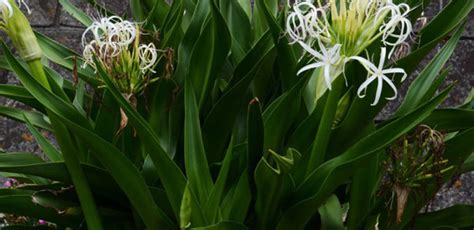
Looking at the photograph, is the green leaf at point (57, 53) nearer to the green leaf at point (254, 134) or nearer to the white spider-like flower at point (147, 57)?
the white spider-like flower at point (147, 57)

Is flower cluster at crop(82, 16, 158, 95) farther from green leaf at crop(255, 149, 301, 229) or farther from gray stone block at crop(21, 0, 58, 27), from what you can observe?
gray stone block at crop(21, 0, 58, 27)

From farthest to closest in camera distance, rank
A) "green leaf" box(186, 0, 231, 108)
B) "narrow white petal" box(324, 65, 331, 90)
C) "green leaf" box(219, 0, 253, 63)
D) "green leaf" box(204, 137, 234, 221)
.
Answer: "green leaf" box(219, 0, 253, 63), "green leaf" box(186, 0, 231, 108), "green leaf" box(204, 137, 234, 221), "narrow white petal" box(324, 65, 331, 90)

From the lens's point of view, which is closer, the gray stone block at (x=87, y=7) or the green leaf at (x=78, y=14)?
the green leaf at (x=78, y=14)

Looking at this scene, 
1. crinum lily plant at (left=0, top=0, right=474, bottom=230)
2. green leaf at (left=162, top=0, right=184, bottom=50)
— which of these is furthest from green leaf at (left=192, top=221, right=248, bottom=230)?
green leaf at (left=162, top=0, right=184, bottom=50)

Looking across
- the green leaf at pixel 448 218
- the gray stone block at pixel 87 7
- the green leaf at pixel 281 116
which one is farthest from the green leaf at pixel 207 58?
the gray stone block at pixel 87 7

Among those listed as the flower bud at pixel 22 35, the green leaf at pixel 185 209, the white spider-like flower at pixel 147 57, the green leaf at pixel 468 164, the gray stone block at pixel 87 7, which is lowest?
the green leaf at pixel 468 164

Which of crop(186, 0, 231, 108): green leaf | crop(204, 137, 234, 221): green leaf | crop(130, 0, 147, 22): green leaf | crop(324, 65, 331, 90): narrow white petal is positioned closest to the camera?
crop(324, 65, 331, 90): narrow white petal

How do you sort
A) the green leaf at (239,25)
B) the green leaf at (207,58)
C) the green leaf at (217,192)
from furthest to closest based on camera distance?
the green leaf at (239,25) < the green leaf at (207,58) < the green leaf at (217,192)
